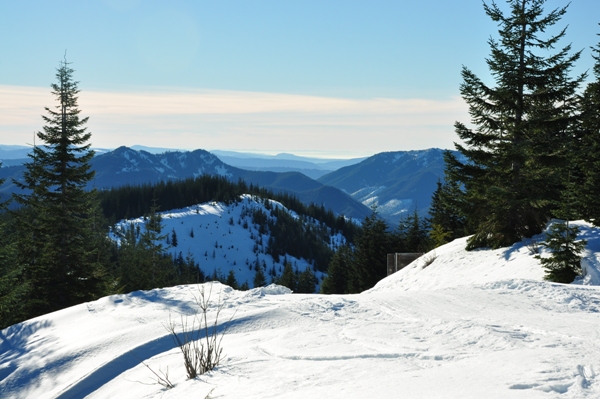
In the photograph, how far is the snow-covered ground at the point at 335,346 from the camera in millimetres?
3637

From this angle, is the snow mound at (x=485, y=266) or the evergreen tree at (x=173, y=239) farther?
the evergreen tree at (x=173, y=239)

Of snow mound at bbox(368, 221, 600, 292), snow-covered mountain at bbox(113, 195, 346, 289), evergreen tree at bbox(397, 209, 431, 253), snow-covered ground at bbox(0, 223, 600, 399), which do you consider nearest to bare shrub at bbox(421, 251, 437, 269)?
snow mound at bbox(368, 221, 600, 292)

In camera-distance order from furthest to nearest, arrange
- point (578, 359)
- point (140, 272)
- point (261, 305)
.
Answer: point (140, 272) < point (261, 305) < point (578, 359)

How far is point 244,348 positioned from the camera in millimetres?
5375

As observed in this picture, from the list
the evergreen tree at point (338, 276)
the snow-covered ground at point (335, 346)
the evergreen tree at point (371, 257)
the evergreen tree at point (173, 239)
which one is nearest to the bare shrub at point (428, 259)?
the snow-covered ground at point (335, 346)

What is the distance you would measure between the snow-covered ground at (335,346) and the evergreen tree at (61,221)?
15.4 metres

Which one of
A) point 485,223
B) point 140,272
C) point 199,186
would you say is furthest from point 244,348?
point 199,186

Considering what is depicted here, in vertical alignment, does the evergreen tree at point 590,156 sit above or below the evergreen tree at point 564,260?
above

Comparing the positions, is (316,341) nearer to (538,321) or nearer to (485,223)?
(538,321)

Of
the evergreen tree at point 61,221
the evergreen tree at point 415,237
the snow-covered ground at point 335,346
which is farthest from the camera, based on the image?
the evergreen tree at point 415,237

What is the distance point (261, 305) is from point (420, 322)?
9.27 feet

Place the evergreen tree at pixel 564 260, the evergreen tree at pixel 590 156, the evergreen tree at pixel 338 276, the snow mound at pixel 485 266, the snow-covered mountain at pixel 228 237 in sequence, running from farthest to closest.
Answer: the snow-covered mountain at pixel 228 237
the evergreen tree at pixel 338 276
the evergreen tree at pixel 590 156
the snow mound at pixel 485 266
the evergreen tree at pixel 564 260

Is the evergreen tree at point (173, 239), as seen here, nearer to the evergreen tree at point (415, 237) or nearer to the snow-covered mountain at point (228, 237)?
the snow-covered mountain at point (228, 237)

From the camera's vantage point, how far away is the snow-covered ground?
364 centimetres
